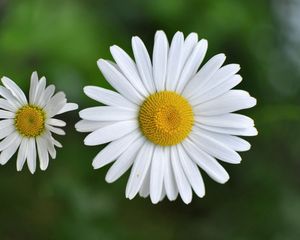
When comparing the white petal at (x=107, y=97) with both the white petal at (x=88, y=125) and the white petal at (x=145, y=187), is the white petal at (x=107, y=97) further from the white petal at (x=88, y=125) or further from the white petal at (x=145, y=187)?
the white petal at (x=145, y=187)

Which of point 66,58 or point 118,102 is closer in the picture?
point 118,102

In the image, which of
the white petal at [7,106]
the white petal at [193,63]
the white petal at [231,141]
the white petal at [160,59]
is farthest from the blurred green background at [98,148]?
the white petal at [160,59]

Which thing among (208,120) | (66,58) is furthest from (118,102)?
(66,58)

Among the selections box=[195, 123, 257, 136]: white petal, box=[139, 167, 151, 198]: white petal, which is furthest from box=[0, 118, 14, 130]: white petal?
box=[195, 123, 257, 136]: white petal

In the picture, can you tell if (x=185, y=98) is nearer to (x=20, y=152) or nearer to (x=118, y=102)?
(x=118, y=102)

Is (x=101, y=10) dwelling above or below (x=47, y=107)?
above

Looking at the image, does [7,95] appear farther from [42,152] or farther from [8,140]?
[42,152]

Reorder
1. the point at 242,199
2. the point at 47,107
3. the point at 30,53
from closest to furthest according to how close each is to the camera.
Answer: the point at 47,107 → the point at 30,53 → the point at 242,199

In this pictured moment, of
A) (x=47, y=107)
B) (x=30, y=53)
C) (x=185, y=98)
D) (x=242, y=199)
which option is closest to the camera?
(x=47, y=107)
